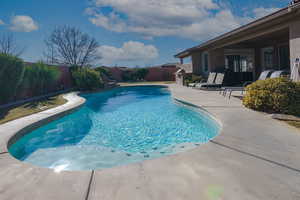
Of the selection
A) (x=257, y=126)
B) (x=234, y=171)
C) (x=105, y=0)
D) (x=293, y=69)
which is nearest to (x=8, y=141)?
(x=234, y=171)

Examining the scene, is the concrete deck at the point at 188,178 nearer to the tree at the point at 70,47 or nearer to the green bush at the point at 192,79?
the green bush at the point at 192,79

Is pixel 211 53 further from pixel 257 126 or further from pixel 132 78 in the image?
pixel 132 78

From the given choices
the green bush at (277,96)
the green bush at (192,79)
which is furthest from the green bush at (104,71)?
the green bush at (277,96)

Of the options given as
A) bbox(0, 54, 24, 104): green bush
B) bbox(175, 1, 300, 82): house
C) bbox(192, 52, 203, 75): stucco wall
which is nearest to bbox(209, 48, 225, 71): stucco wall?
bbox(175, 1, 300, 82): house

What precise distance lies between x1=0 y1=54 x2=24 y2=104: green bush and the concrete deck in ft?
25.0

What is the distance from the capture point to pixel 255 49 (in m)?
16.2

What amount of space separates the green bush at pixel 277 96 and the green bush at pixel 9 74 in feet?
34.6

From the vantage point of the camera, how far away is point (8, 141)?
4.46 metres

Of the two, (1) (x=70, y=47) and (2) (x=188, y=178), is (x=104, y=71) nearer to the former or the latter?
(1) (x=70, y=47)

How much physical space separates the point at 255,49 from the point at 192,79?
551 centimetres

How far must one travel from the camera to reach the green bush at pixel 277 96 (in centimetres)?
571

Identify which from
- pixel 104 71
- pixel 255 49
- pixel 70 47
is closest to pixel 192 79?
pixel 255 49

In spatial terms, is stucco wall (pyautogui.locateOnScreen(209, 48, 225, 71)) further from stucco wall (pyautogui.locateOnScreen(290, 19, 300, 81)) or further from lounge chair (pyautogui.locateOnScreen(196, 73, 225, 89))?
stucco wall (pyautogui.locateOnScreen(290, 19, 300, 81))

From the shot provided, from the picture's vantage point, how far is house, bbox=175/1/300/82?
7.25 m
